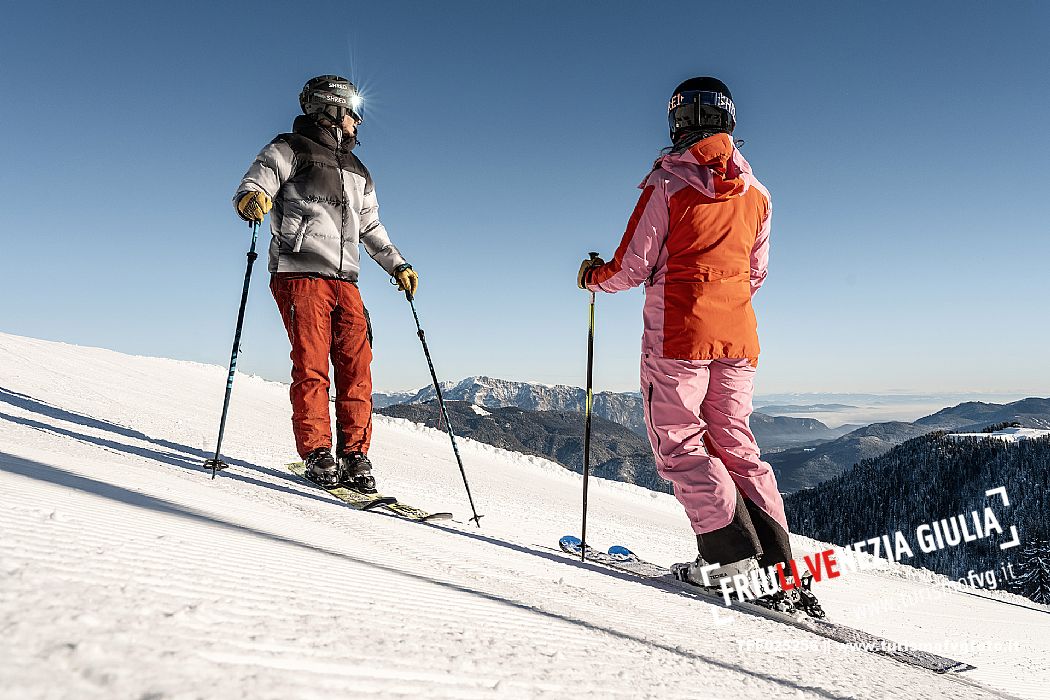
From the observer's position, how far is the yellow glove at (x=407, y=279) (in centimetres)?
514

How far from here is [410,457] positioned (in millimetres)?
8328

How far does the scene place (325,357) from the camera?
14.5 feet

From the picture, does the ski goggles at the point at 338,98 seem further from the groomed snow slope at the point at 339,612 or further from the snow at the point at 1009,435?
the snow at the point at 1009,435

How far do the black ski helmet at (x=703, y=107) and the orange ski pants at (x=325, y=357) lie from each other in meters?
2.70

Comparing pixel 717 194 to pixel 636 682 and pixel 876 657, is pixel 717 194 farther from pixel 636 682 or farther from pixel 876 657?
pixel 636 682

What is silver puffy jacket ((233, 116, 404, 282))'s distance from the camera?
14.4ft

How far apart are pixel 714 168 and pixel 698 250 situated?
424 millimetres

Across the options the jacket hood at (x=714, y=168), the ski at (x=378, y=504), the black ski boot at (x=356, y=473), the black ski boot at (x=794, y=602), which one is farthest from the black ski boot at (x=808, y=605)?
the black ski boot at (x=356, y=473)

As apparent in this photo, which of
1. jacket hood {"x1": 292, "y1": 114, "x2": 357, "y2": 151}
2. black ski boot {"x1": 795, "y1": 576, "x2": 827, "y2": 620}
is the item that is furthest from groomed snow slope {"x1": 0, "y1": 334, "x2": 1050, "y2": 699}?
jacket hood {"x1": 292, "y1": 114, "x2": 357, "y2": 151}

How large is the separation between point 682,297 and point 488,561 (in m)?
1.62

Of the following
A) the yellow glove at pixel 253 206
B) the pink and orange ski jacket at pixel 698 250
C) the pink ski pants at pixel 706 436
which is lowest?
the pink ski pants at pixel 706 436

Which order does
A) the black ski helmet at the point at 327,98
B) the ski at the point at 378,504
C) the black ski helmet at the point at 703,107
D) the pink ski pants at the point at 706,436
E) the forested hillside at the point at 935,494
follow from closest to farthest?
the pink ski pants at the point at 706,436
the black ski helmet at the point at 703,107
the ski at the point at 378,504
the black ski helmet at the point at 327,98
the forested hillside at the point at 935,494

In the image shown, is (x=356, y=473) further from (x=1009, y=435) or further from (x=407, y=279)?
(x=1009, y=435)

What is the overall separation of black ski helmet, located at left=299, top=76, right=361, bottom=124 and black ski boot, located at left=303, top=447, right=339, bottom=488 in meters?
2.54
